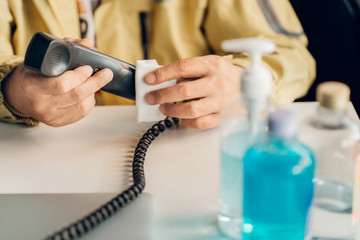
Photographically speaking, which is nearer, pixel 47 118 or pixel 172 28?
pixel 47 118

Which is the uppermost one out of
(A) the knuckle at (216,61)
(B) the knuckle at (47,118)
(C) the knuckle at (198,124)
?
(A) the knuckle at (216,61)

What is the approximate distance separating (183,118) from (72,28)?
40cm

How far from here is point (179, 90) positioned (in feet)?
2.41

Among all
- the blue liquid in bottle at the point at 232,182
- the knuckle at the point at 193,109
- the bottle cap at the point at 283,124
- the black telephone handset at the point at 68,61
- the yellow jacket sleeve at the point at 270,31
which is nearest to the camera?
the bottle cap at the point at 283,124

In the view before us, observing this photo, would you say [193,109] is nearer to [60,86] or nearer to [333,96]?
[60,86]

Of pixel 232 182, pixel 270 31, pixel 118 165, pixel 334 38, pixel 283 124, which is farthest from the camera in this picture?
pixel 334 38

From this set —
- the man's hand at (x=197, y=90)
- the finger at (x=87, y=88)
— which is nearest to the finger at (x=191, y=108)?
the man's hand at (x=197, y=90)

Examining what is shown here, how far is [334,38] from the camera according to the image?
1115mm

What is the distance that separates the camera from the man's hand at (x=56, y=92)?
2.35 feet

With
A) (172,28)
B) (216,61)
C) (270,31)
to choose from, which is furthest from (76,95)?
(270,31)

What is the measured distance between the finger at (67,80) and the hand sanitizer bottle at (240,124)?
29 cm

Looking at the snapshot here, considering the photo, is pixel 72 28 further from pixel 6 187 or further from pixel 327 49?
pixel 327 49

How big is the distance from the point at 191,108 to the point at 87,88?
0.17m

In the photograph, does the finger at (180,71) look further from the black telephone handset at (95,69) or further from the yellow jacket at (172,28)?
the yellow jacket at (172,28)
